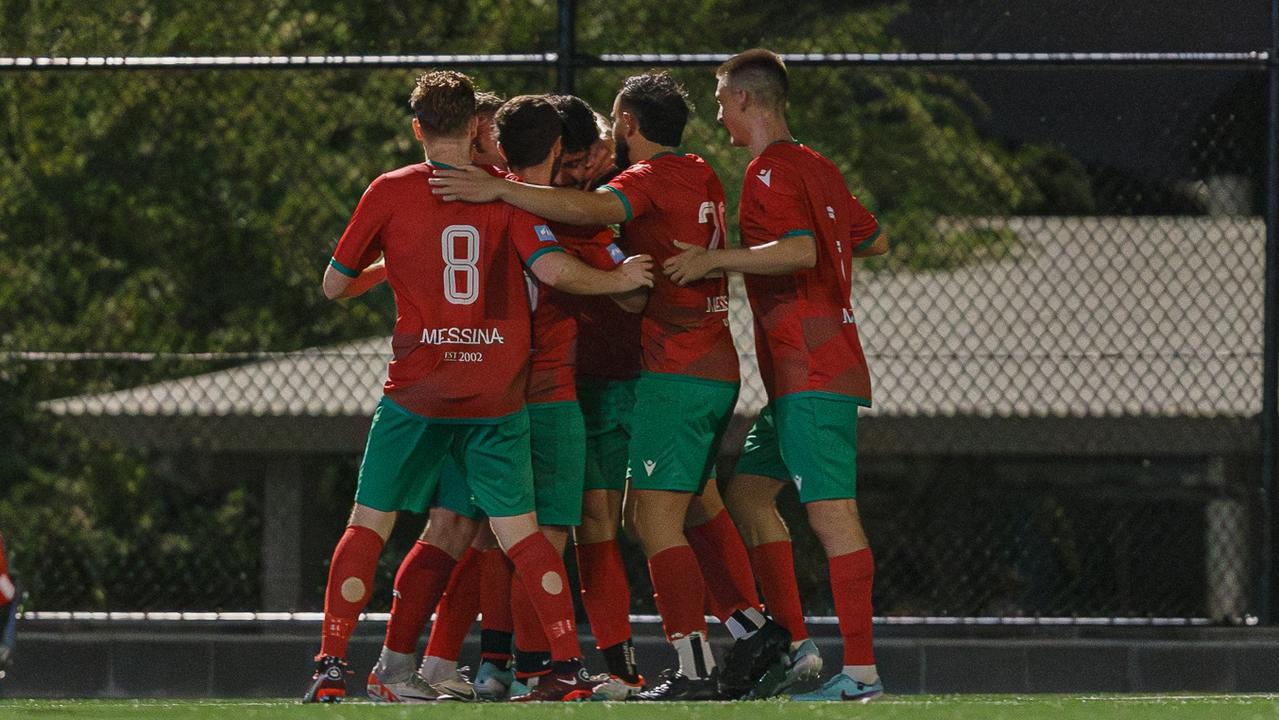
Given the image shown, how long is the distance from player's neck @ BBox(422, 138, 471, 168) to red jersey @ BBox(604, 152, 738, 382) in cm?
42

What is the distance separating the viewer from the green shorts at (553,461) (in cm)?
481

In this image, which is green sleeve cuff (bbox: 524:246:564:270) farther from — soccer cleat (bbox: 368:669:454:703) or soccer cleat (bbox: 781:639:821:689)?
soccer cleat (bbox: 781:639:821:689)

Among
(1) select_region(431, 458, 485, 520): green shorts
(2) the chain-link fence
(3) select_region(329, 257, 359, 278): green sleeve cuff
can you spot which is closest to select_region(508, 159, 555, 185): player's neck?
(3) select_region(329, 257, 359, 278): green sleeve cuff

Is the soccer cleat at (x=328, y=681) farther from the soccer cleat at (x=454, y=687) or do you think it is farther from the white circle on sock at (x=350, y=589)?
the soccer cleat at (x=454, y=687)

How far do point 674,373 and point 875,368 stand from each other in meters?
5.49

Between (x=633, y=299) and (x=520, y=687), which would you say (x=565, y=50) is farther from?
(x=520, y=687)

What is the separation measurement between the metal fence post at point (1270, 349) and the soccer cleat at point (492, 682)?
109 inches

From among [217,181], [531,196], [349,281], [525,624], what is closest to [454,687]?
[525,624]

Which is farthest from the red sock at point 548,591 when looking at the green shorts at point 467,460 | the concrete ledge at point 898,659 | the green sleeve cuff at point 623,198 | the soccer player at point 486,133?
the concrete ledge at point 898,659

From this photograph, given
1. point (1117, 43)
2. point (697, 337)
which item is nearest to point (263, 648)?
point (697, 337)

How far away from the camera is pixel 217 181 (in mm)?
9570

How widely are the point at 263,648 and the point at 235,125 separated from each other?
4132mm

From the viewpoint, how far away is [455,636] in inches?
197

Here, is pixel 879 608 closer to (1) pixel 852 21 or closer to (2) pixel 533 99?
(1) pixel 852 21
